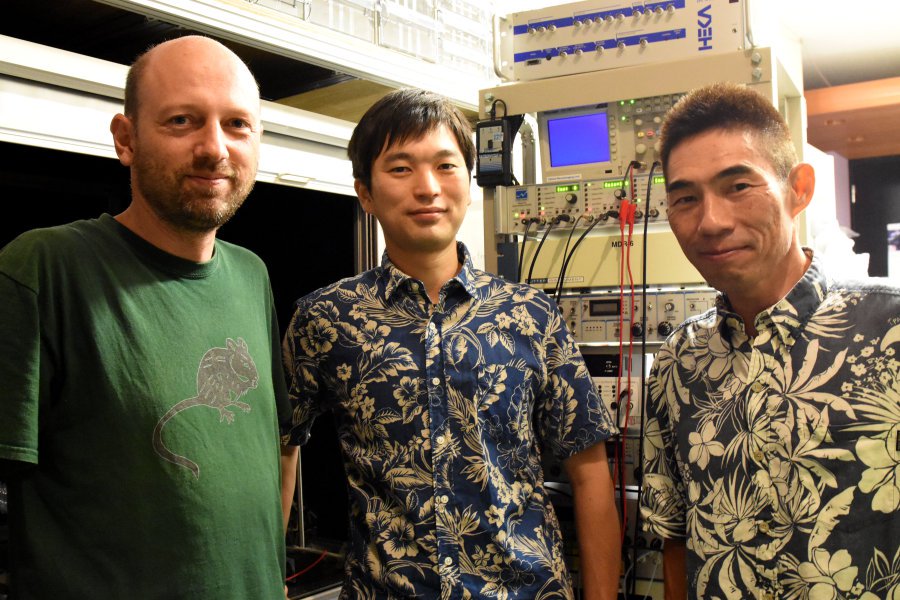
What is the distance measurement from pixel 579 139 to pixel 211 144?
1104 millimetres

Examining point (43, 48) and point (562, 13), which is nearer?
point (43, 48)

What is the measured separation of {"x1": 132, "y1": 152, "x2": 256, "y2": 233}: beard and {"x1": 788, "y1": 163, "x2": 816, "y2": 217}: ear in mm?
873

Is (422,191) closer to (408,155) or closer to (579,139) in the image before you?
(408,155)

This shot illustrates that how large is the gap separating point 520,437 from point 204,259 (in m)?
0.62

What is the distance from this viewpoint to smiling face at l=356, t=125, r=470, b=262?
1465 millimetres

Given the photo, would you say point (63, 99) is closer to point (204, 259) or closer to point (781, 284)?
point (204, 259)

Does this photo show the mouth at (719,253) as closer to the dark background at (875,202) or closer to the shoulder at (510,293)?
the shoulder at (510,293)

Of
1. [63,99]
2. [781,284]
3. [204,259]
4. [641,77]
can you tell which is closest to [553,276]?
[641,77]

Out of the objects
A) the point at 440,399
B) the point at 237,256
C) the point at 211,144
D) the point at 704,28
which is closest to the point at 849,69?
the point at 704,28

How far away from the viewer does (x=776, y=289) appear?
1.24 m

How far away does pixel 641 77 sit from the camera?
191cm

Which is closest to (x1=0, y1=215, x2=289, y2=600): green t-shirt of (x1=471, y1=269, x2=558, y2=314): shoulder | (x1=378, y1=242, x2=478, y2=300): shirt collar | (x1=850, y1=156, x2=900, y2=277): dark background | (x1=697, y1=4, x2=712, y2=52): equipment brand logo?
(x1=378, y1=242, x2=478, y2=300): shirt collar

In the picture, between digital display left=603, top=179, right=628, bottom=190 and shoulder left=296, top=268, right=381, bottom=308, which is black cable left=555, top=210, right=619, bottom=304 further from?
shoulder left=296, top=268, right=381, bottom=308

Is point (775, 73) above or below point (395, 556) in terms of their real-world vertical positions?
Answer: above
